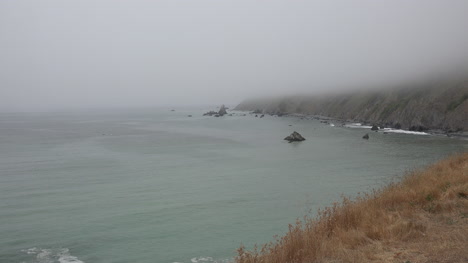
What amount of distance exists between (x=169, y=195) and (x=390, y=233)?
2185cm

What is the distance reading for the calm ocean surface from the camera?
17422mm

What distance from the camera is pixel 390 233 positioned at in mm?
8711

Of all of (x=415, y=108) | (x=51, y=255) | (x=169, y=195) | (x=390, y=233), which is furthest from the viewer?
(x=415, y=108)

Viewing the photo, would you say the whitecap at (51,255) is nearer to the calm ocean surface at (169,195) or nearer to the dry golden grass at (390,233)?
the calm ocean surface at (169,195)

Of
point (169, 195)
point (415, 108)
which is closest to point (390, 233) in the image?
point (169, 195)

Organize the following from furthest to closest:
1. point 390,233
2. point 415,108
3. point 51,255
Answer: point 415,108 → point 51,255 → point 390,233

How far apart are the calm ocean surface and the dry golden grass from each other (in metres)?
7.55

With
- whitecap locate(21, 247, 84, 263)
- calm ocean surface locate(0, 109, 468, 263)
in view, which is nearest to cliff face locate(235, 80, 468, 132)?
calm ocean surface locate(0, 109, 468, 263)

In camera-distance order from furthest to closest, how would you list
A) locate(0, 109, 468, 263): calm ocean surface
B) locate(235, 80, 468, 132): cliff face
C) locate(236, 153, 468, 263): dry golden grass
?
locate(235, 80, 468, 132): cliff face → locate(0, 109, 468, 263): calm ocean surface → locate(236, 153, 468, 263): dry golden grass

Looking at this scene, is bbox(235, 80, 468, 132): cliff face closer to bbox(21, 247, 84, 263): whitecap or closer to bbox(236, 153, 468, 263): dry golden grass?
bbox(236, 153, 468, 263): dry golden grass

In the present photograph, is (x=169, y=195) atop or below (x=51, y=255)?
atop

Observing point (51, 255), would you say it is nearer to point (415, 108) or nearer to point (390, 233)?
point (390, 233)

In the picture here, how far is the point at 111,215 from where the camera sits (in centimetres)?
2289

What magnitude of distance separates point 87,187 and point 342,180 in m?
25.1
